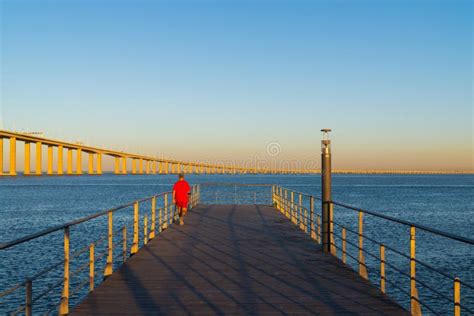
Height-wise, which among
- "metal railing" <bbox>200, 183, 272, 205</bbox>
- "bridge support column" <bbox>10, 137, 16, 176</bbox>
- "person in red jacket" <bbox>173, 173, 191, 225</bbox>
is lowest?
"metal railing" <bbox>200, 183, 272, 205</bbox>

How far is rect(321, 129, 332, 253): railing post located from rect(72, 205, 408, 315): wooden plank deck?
14.8 inches

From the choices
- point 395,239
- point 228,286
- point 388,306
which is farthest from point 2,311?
point 395,239

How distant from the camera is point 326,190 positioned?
38.2ft

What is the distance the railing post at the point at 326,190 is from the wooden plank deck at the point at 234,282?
376 millimetres

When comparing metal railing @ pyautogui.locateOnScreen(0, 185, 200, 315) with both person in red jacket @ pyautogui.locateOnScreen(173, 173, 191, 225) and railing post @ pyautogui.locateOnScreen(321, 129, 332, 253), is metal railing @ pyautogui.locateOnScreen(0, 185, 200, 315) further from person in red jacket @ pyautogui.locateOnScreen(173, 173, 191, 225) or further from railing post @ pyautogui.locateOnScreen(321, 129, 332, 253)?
railing post @ pyautogui.locateOnScreen(321, 129, 332, 253)

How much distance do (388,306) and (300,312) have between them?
4.03 feet

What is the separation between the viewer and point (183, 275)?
9.23 metres

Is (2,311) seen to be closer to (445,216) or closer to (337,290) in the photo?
(337,290)

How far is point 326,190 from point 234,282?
12.7 ft

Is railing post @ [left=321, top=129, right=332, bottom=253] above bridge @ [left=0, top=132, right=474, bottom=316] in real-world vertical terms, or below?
above

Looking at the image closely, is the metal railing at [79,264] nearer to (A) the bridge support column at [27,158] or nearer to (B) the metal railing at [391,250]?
(B) the metal railing at [391,250]

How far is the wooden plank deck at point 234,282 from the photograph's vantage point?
22.9 ft

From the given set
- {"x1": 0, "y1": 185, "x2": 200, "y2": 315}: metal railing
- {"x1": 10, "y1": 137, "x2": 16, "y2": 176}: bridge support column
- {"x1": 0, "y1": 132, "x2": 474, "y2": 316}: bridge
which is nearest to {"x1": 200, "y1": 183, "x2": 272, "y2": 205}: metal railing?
{"x1": 0, "y1": 185, "x2": 200, "y2": 315}: metal railing

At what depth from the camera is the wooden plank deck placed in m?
6.97
